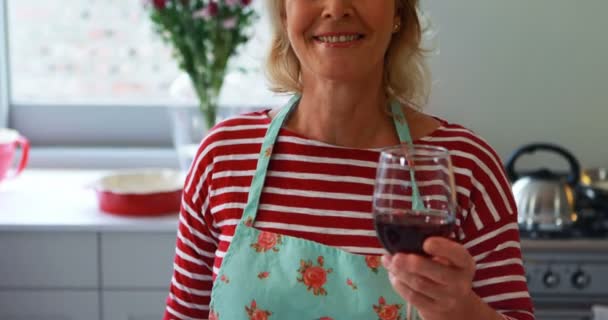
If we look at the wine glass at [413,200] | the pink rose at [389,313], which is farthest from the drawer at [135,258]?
the wine glass at [413,200]

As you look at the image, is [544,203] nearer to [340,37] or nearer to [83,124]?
[340,37]

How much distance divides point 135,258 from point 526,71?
1.23 meters

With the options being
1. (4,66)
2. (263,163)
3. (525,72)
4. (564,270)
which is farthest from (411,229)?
(4,66)

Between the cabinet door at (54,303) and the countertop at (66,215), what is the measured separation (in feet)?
0.53

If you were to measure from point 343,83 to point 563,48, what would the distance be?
1412 millimetres

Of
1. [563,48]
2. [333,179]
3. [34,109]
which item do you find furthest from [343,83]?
[34,109]

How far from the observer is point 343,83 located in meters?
1.27

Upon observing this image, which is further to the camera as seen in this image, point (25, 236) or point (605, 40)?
point (605, 40)

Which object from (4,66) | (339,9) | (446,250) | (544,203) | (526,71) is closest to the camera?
(446,250)

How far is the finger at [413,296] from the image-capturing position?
92 centimetres

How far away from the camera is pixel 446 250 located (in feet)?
2.90

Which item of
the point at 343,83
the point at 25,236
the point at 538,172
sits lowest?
the point at 25,236

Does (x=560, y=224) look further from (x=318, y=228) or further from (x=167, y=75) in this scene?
(x=167, y=75)

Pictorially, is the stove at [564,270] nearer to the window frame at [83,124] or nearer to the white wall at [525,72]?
the white wall at [525,72]
